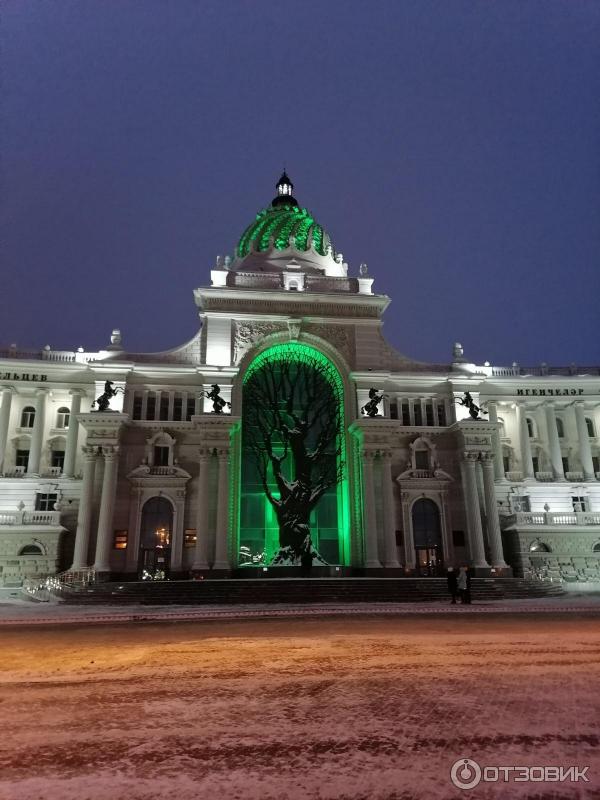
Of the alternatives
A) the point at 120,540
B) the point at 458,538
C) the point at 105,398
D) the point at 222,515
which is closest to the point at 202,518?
the point at 222,515

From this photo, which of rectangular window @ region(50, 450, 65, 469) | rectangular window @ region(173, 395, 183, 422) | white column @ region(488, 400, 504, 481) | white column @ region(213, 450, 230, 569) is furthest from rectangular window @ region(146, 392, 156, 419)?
white column @ region(488, 400, 504, 481)

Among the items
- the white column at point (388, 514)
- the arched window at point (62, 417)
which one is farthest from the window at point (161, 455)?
the white column at point (388, 514)

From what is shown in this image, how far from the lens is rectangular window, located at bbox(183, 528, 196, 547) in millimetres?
41469

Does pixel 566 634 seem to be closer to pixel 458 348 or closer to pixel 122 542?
pixel 122 542

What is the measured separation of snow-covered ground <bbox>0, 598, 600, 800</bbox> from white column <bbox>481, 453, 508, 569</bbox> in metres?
30.4

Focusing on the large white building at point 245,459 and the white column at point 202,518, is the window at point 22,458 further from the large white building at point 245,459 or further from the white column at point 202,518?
the white column at point 202,518

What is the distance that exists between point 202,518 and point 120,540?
21.6 ft

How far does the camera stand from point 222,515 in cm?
3991

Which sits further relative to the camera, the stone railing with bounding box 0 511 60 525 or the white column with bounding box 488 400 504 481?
the white column with bounding box 488 400 504 481

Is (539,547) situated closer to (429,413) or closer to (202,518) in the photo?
(429,413)

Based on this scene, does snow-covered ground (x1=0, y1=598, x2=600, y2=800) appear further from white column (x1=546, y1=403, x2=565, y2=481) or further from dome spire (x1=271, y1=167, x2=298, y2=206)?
dome spire (x1=271, y1=167, x2=298, y2=206)

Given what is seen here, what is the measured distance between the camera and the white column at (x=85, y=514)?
128 ft

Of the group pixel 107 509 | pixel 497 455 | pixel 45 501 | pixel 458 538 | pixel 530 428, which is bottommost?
pixel 458 538

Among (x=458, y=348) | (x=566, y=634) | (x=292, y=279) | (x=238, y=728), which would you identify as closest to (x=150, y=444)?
(x=292, y=279)
